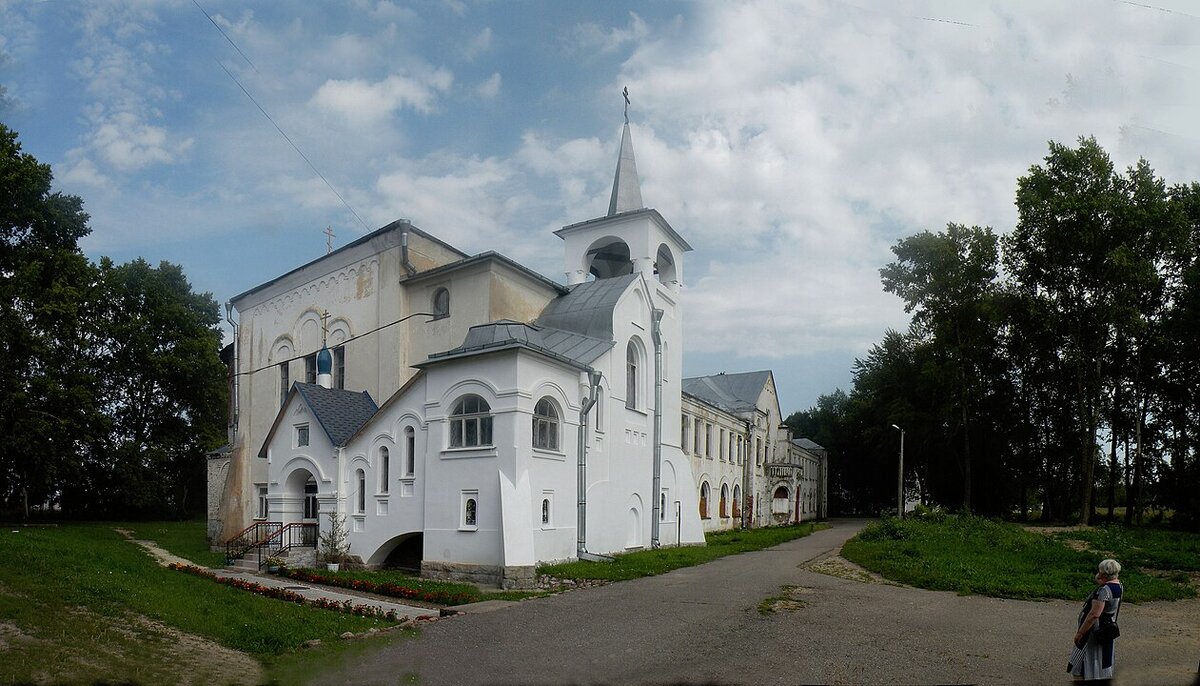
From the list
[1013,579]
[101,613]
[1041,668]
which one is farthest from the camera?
[1013,579]

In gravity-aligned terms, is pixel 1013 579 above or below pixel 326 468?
below

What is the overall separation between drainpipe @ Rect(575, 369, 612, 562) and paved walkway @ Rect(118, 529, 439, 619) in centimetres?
597

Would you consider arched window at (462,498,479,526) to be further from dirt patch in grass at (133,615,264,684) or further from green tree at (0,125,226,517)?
green tree at (0,125,226,517)

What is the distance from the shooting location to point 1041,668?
8984 millimetres

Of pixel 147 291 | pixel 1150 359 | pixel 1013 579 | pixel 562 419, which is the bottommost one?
pixel 1013 579

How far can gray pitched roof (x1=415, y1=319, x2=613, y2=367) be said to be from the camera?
18.7m

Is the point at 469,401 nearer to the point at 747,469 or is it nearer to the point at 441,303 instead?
the point at 441,303

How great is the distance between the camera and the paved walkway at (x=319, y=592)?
13727mm

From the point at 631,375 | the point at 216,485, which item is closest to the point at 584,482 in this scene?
the point at 631,375

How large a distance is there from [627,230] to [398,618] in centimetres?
1652

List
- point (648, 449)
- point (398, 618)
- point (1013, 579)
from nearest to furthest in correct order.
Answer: point (398, 618), point (1013, 579), point (648, 449)

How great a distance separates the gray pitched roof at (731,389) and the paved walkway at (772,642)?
32268 millimetres

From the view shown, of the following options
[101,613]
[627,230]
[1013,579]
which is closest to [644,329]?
[627,230]

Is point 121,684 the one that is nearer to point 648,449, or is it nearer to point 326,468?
point 326,468
